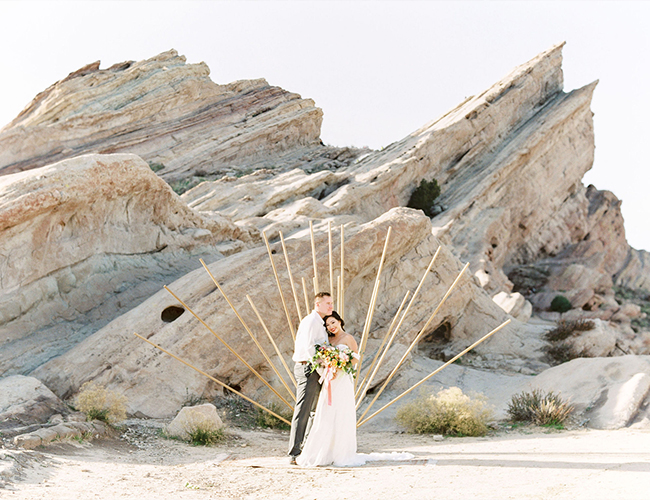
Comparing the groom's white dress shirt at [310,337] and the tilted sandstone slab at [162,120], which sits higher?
the tilted sandstone slab at [162,120]

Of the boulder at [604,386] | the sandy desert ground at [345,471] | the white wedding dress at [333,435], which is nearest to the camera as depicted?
the sandy desert ground at [345,471]

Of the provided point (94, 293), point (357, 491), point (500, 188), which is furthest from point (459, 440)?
point (500, 188)

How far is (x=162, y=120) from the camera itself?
35500mm

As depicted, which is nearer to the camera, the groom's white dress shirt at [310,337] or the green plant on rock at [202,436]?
the groom's white dress shirt at [310,337]

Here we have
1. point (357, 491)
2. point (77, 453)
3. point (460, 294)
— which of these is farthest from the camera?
point (460, 294)

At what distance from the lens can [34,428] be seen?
833cm

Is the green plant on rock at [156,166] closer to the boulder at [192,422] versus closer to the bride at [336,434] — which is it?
the boulder at [192,422]

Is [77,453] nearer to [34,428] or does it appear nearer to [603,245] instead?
[34,428]

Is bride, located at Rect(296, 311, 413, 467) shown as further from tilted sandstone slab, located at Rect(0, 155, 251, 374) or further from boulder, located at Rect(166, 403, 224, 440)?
tilted sandstone slab, located at Rect(0, 155, 251, 374)

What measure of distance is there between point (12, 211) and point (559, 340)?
14.8 meters

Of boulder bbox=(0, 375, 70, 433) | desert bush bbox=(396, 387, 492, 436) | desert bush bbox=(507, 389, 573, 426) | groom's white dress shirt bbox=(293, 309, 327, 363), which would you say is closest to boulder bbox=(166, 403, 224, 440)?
boulder bbox=(0, 375, 70, 433)

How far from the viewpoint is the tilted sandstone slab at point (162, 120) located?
31.6 m

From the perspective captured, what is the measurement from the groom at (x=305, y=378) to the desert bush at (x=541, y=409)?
4.90 metres

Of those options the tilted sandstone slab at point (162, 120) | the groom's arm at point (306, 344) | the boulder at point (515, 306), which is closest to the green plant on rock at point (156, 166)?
the tilted sandstone slab at point (162, 120)
